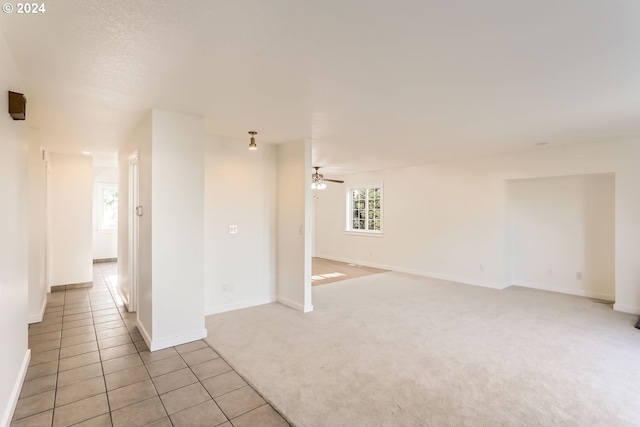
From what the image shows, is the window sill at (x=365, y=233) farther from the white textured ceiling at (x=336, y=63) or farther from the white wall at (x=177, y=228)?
the white wall at (x=177, y=228)

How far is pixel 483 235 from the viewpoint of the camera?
19.8ft

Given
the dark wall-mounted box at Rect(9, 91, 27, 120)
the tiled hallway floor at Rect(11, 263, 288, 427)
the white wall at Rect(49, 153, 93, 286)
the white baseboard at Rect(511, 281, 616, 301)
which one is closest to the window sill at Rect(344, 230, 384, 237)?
the white baseboard at Rect(511, 281, 616, 301)

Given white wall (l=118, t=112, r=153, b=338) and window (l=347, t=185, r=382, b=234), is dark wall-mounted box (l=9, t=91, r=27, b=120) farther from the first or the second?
window (l=347, t=185, r=382, b=234)

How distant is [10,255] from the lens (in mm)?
2105

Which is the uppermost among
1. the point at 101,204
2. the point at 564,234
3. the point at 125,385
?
the point at 101,204

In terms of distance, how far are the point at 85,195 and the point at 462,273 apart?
731 cm

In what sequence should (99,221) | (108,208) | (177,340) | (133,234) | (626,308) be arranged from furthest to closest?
(108,208) → (99,221) → (626,308) → (133,234) → (177,340)

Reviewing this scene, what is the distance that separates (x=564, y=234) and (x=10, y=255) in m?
7.11

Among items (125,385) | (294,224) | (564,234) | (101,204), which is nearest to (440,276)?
(564,234)

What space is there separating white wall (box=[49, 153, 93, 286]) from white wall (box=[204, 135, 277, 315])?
10.1 feet

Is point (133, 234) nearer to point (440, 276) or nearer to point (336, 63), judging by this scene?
point (336, 63)

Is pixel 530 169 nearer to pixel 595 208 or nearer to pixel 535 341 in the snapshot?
pixel 595 208

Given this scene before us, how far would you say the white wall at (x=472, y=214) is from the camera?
14.7ft

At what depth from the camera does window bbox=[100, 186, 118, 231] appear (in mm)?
8930
